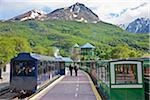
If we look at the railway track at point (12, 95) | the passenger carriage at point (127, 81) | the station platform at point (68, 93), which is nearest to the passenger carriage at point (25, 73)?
the railway track at point (12, 95)

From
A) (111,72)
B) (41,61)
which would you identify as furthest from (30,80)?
(111,72)

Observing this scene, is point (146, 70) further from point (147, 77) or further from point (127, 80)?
point (127, 80)

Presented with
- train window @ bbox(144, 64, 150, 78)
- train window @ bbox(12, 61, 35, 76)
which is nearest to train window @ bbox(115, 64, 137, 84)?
train window @ bbox(144, 64, 150, 78)

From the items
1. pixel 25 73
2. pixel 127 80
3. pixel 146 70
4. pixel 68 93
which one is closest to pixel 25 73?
pixel 25 73

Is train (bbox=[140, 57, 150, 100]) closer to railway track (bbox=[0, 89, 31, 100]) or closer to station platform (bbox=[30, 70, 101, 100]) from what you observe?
station platform (bbox=[30, 70, 101, 100])

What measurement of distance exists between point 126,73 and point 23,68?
10.1 meters

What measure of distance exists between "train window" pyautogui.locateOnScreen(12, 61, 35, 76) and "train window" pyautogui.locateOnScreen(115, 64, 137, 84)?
30.3 feet

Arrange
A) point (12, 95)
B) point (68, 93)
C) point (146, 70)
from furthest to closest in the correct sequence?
point (12, 95)
point (68, 93)
point (146, 70)

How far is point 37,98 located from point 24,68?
14.9ft

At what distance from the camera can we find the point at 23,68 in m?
21.1

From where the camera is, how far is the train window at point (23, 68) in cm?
2098

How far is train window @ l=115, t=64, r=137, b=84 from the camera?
41.4ft

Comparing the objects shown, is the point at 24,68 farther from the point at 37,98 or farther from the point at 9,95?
the point at 37,98

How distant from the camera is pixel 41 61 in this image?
75.5 feet
